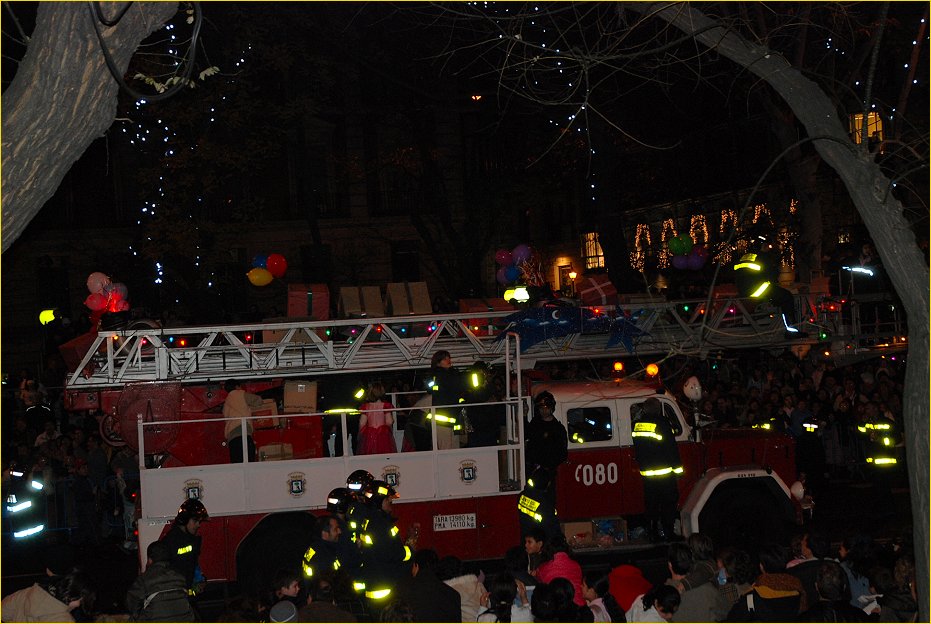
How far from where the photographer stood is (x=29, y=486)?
13016 mm

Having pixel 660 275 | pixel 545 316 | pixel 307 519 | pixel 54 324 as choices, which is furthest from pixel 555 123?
pixel 307 519

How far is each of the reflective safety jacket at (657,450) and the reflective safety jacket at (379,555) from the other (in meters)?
3.26

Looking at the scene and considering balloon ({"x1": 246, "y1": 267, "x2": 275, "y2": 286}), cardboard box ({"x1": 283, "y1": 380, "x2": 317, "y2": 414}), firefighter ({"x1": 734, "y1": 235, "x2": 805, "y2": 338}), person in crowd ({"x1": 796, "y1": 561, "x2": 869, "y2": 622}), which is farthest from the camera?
balloon ({"x1": 246, "y1": 267, "x2": 275, "y2": 286})

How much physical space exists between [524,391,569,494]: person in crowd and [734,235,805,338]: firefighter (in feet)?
9.06

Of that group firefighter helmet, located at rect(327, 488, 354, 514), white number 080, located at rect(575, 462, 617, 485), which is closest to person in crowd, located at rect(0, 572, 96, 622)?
firefighter helmet, located at rect(327, 488, 354, 514)

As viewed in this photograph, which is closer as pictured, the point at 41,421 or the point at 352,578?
the point at 352,578

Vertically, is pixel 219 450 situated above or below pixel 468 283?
below

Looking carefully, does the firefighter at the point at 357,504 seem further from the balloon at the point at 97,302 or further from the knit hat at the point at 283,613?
the balloon at the point at 97,302

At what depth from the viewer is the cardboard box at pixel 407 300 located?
42.3 ft

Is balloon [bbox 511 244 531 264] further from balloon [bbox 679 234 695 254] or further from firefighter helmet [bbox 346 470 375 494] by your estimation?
firefighter helmet [bbox 346 470 375 494]

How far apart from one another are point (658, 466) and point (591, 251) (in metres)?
28.1

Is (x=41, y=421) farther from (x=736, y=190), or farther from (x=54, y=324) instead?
(x=736, y=190)

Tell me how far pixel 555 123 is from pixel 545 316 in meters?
15.9

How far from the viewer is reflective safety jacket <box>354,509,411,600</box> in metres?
8.33
